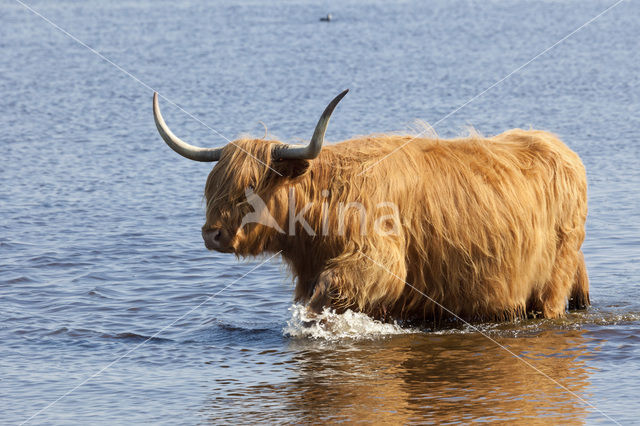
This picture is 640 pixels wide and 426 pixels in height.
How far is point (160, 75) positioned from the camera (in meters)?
22.5

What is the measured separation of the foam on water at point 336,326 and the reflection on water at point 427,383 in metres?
0.07

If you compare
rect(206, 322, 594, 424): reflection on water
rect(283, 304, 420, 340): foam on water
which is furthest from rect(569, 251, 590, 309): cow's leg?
rect(283, 304, 420, 340): foam on water

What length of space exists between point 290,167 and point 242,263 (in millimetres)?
2928

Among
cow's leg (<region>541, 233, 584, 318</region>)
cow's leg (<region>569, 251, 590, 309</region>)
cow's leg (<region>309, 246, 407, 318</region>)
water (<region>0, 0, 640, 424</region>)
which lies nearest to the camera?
water (<region>0, 0, 640, 424</region>)

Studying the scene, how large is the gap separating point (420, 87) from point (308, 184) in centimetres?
1383

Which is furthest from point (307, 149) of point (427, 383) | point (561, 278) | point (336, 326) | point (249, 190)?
point (561, 278)

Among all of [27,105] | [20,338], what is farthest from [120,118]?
[20,338]

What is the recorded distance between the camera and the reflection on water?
18.1 ft

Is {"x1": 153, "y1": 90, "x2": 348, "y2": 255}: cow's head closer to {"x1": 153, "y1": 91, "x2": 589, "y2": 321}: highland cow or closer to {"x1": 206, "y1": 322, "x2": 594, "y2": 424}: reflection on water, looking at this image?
{"x1": 153, "y1": 91, "x2": 589, "y2": 321}: highland cow

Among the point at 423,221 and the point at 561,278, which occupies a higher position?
the point at 423,221

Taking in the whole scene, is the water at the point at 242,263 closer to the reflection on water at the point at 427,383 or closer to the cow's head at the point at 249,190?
the reflection on water at the point at 427,383

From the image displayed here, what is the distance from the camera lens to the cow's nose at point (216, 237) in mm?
6535

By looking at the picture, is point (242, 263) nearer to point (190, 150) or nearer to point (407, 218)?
point (190, 150)

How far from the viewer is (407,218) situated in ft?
22.1
